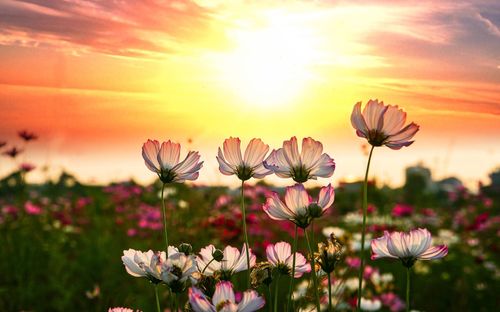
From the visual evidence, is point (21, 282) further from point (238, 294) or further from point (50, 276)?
point (238, 294)

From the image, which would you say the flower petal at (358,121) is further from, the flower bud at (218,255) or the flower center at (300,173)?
the flower bud at (218,255)

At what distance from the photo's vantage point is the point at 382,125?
100 centimetres

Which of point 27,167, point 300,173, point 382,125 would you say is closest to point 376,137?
point 382,125

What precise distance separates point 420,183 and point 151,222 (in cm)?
775

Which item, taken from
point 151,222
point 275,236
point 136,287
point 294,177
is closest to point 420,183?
point 275,236

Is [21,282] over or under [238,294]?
under

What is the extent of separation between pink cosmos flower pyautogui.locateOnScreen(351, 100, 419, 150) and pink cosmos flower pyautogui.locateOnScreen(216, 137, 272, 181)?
0.15m

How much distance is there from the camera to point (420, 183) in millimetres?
11852

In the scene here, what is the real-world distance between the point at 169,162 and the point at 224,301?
1.03 ft

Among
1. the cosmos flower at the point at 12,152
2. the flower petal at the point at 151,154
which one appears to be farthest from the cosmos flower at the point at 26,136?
the flower petal at the point at 151,154

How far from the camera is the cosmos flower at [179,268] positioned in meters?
0.87

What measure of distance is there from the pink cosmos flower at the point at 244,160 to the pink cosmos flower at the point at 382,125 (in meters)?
0.15

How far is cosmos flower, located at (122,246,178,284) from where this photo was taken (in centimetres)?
89

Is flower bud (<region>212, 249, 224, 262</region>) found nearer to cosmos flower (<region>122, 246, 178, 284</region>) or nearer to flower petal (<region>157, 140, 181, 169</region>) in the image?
cosmos flower (<region>122, 246, 178, 284</region>)
